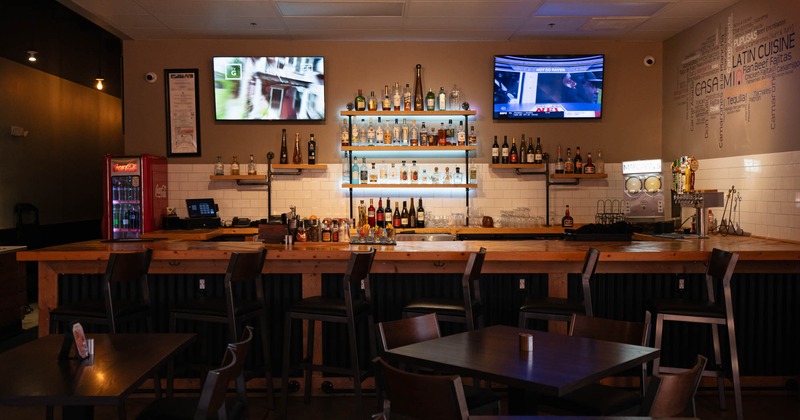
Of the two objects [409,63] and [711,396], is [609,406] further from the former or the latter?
[409,63]

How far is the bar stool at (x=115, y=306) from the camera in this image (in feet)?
13.9

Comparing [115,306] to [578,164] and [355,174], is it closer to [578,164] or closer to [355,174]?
[355,174]

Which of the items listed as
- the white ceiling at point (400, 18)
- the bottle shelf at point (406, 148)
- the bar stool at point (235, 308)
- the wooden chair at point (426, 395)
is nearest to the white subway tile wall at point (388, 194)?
the bottle shelf at point (406, 148)

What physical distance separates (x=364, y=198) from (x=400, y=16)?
6.95 feet

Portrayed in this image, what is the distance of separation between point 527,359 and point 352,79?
18.4 feet

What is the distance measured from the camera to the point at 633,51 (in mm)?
7984

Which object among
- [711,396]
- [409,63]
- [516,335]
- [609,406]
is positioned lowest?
[711,396]

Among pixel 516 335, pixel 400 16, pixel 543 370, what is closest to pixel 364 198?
pixel 400 16

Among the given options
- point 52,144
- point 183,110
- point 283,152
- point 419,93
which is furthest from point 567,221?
point 52,144

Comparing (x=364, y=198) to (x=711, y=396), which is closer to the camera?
(x=711, y=396)

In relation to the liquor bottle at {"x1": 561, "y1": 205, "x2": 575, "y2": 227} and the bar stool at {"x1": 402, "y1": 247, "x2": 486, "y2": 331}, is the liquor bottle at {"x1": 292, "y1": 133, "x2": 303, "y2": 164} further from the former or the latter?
the bar stool at {"x1": 402, "y1": 247, "x2": 486, "y2": 331}

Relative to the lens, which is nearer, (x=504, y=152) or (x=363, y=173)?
(x=363, y=173)

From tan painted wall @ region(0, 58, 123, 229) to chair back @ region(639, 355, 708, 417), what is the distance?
8.12 m

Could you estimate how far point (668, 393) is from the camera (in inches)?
86.7
